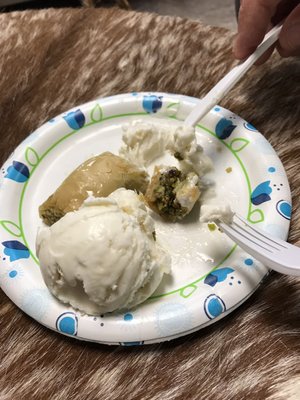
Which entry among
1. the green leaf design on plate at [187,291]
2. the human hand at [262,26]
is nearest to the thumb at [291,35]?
the human hand at [262,26]

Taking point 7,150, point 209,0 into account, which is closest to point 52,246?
point 7,150

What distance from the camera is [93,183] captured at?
569 millimetres

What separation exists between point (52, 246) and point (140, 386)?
0.15 m

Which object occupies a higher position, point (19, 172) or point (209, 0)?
point (19, 172)

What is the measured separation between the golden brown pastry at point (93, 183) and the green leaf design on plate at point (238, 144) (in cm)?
13

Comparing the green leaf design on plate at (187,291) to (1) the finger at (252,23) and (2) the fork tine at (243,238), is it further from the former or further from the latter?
(1) the finger at (252,23)

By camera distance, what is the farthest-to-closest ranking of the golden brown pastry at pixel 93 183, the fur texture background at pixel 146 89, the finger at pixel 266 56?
the finger at pixel 266 56 < the golden brown pastry at pixel 93 183 < the fur texture background at pixel 146 89

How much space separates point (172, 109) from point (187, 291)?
0.95ft

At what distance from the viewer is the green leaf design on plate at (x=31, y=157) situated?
2.17ft

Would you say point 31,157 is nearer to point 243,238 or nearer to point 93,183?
point 93,183

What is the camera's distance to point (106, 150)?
0.67 meters

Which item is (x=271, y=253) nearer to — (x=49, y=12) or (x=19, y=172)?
(x=19, y=172)

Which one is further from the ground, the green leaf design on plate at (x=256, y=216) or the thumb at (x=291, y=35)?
the thumb at (x=291, y=35)

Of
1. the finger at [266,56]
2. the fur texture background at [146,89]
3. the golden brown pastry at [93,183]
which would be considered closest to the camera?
the fur texture background at [146,89]
